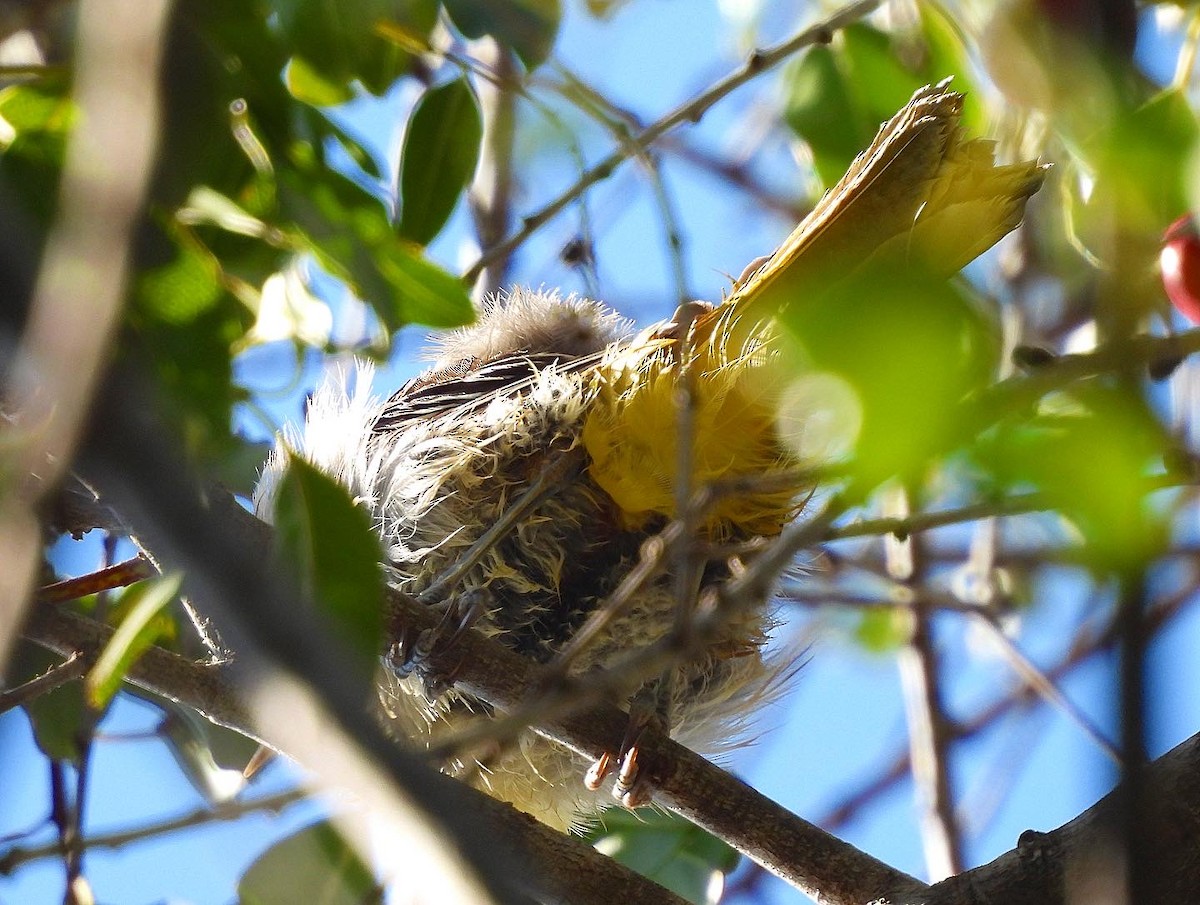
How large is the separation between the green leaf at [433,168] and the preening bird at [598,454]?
0.39m

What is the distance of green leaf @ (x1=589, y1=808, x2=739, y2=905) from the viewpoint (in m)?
2.44

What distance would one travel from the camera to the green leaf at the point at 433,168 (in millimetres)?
2225

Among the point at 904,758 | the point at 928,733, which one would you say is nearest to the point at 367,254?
the point at 928,733

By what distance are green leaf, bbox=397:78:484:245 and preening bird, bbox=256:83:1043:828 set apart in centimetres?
39

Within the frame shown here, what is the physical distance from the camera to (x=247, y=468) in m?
2.58

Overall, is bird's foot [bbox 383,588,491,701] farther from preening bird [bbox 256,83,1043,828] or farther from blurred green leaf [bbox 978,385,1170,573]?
blurred green leaf [bbox 978,385,1170,573]

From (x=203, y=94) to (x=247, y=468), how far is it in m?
1.07

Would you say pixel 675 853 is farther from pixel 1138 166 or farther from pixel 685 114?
pixel 1138 166

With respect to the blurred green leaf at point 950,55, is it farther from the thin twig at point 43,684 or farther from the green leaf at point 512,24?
the thin twig at point 43,684

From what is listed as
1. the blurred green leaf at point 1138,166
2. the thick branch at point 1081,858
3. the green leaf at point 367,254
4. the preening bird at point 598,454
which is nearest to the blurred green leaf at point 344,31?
the green leaf at point 367,254

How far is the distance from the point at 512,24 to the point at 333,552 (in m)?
0.99

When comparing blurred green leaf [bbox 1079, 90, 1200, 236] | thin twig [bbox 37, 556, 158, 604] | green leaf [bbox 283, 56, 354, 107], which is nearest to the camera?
blurred green leaf [bbox 1079, 90, 1200, 236]

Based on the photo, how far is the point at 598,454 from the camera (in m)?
2.35

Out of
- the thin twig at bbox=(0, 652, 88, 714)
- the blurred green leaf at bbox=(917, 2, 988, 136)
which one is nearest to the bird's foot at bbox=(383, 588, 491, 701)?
the thin twig at bbox=(0, 652, 88, 714)
